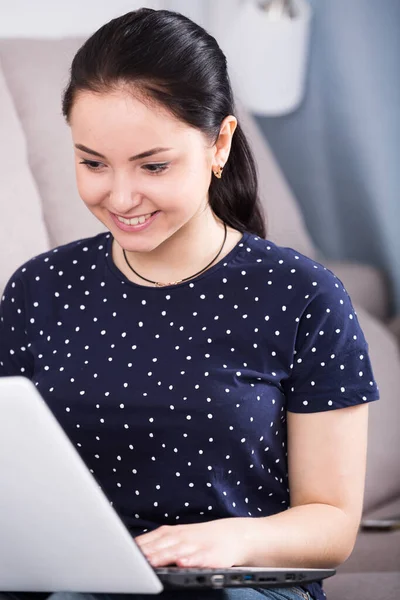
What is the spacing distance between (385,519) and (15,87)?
32.5 inches

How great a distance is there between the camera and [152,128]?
98 cm

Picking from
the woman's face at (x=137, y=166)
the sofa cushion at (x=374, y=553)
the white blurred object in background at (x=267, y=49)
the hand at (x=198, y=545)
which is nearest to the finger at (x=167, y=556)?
the hand at (x=198, y=545)

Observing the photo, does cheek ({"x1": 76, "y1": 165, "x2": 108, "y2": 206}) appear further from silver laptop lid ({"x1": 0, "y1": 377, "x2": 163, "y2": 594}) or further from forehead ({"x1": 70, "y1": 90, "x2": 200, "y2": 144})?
silver laptop lid ({"x1": 0, "y1": 377, "x2": 163, "y2": 594})

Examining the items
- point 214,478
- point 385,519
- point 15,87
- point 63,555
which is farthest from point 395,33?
point 63,555

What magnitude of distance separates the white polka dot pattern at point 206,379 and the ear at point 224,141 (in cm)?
10

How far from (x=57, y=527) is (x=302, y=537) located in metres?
0.32

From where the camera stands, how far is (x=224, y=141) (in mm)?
1077

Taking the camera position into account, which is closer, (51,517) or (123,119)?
(51,517)

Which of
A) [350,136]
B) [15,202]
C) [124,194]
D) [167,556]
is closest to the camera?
[167,556]

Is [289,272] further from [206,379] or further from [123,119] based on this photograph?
[123,119]

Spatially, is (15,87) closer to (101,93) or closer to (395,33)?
(101,93)

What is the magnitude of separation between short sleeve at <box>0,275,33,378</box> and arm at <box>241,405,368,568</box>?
0.32 m

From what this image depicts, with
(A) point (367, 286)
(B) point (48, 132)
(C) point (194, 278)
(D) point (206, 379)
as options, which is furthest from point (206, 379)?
(A) point (367, 286)

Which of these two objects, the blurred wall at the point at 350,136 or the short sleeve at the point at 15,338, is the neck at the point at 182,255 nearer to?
the short sleeve at the point at 15,338
